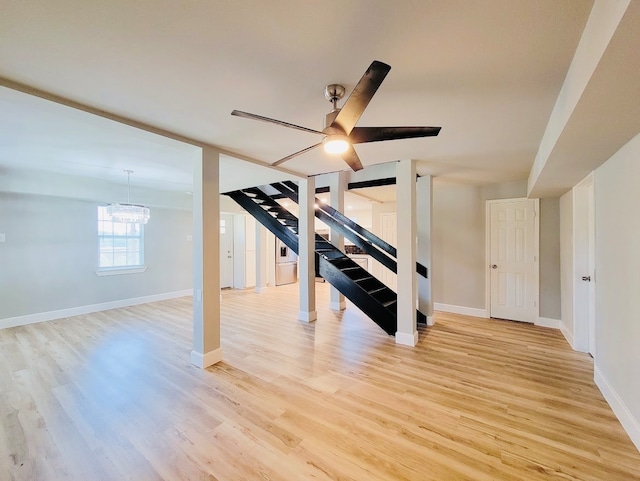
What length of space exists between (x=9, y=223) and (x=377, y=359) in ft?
19.8

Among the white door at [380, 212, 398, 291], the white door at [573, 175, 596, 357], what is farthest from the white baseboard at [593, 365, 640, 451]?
the white door at [380, 212, 398, 291]

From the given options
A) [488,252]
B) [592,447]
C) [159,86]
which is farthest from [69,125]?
[488,252]

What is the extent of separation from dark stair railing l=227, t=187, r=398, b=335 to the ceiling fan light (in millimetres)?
2653

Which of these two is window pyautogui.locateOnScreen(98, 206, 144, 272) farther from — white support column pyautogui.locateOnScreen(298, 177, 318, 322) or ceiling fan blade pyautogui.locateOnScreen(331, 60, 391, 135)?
ceiling fan blade pyautogui.locateOnScreen(331, 60, 391, 135)

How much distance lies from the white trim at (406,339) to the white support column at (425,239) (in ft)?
3.04

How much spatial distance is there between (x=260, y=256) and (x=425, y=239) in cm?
446

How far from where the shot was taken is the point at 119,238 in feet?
19.2

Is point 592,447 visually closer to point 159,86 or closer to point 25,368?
point 159,86

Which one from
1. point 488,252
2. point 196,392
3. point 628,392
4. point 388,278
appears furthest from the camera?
point 388,278

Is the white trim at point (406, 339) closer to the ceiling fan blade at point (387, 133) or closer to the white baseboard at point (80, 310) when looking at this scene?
the ceiling fan blade at point (387, 133)

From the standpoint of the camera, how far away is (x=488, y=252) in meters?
4.87

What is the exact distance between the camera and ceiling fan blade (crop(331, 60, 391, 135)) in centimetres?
132

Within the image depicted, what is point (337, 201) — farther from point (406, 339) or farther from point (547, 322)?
point (547, 322)

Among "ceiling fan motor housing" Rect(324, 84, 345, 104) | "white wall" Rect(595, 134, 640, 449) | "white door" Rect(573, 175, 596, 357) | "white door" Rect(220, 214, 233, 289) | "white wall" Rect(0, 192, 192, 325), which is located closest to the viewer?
"ceiling fan motor housing" Rect(324, 84, 345, 104)
